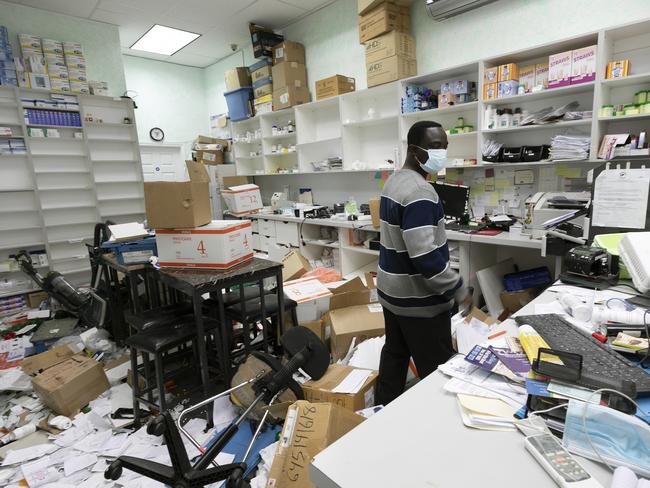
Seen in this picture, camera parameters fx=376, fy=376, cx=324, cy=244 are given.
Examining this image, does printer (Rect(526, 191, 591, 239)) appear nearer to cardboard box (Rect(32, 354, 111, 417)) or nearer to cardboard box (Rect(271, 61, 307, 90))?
cardboard box (Rect(32, 354, 111, 417))

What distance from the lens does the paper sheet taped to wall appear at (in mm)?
1841

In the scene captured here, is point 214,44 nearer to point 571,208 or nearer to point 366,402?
point 571,208

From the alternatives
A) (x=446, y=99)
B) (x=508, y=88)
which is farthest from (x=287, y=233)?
(x=508, y=88)

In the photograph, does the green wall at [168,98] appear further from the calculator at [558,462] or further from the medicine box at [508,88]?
the calculator at [558,462]

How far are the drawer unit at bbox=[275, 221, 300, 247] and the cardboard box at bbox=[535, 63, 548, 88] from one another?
280 cm

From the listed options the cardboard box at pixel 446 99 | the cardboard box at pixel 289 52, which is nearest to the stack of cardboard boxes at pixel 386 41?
the cardboard box at pixel 446 99

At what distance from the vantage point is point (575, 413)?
0.73m

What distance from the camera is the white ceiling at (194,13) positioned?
4379 millimetres

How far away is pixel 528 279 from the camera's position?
9.58ft

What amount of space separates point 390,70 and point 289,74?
65.5 inches

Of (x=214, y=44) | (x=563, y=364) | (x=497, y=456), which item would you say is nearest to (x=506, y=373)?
(x=563, y=364)

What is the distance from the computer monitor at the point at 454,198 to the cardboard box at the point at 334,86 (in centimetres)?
172

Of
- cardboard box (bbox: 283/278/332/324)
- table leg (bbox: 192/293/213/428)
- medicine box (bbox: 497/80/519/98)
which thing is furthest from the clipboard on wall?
table leg (bbox: 192/293/213/428)

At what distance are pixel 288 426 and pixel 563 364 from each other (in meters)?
0.97
